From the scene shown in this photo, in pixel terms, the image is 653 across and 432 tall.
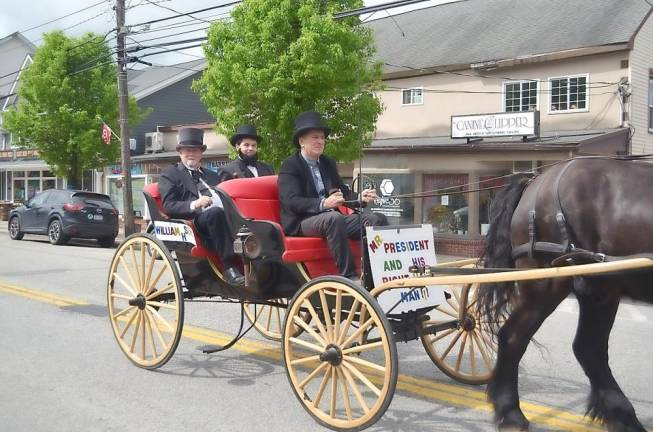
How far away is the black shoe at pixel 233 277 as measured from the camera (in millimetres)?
5820

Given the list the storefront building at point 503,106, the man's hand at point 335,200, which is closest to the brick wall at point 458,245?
the storefront building at point 503,106

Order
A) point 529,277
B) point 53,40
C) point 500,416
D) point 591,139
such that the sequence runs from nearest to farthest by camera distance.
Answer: point 529,277 < point 500,416 < point 591,139 < point 53,40

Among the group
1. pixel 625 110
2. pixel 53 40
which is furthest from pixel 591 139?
pixel 53 40

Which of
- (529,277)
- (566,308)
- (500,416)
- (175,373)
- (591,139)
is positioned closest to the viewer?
(529,277)

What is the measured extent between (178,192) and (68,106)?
22.1 metres

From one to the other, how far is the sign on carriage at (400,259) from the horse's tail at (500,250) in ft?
1.46

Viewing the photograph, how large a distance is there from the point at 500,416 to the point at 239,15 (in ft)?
46.7

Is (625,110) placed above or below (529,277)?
above

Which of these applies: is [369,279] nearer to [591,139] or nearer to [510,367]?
[510,367]

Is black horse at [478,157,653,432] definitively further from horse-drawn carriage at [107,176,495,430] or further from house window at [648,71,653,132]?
house window at [648,71,653,132]

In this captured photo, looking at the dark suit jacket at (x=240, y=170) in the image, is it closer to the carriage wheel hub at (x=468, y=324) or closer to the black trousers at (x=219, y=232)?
the black trousers at (x=219, y=232)

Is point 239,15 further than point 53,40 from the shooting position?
No

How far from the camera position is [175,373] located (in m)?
5.86

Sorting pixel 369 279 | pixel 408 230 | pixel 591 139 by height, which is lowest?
pixel 369 279
